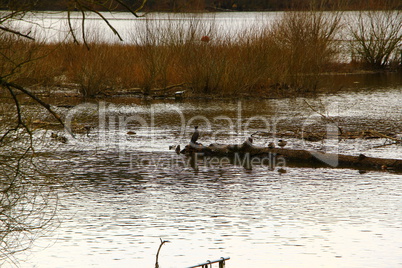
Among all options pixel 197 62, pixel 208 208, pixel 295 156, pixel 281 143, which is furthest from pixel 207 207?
pixel 197 62

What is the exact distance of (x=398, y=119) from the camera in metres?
14.4

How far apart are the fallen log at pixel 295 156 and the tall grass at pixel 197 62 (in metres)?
7.57

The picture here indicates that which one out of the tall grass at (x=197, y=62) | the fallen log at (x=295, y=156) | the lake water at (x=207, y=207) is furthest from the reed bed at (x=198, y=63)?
the fallen log at (x=295, y=156)

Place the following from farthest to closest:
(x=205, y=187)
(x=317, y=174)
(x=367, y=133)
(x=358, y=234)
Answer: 1. (x=367, y=133)
2. (x=317, y=174)
3. (x=205, y=187)
4. (x=358, y=234)

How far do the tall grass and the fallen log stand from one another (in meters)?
7.57

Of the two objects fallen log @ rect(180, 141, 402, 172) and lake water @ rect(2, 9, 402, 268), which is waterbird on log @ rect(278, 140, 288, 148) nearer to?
lake water @ rect(2, 9, 402, 268)

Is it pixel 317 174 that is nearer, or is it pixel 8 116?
pixel 8 116

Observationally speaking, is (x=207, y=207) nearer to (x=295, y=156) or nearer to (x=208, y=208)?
(x=208, y=208)

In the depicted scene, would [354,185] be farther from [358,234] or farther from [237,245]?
[237,245]

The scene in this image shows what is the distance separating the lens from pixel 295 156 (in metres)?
10.2

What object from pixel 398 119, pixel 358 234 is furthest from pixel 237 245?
pixel 398 119

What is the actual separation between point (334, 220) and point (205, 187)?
2015 millimetres

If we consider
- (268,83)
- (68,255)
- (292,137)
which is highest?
(268,83)

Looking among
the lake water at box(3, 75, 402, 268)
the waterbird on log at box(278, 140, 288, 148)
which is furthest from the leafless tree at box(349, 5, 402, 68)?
the waterbird on log at box(278, 140, 288, 148)
